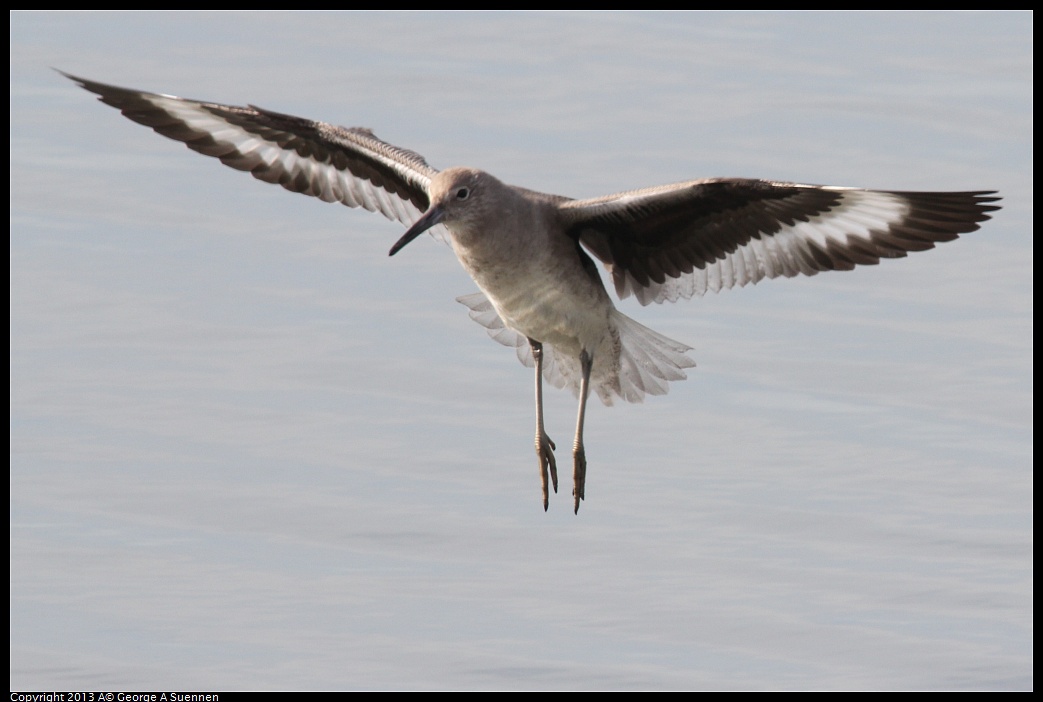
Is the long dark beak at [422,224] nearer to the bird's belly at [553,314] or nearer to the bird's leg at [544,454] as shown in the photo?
the bird's belly at [553,314]

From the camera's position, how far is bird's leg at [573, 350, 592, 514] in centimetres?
928

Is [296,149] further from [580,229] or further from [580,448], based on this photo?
[580,448]

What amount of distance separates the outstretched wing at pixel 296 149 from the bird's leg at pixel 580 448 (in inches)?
44.9

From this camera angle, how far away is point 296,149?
995 cm

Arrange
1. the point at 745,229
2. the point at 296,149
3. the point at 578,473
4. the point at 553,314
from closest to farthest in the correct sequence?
the point at 745,229 → the point at 553,314 → the point at 578,473 → the point at 296,149

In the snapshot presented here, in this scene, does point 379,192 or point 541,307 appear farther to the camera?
point 379,192

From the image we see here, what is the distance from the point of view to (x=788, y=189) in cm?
847

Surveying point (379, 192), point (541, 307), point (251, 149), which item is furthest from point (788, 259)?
point (251, 149)

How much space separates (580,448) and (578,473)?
0.12 meters

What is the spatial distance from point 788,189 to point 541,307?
129cm

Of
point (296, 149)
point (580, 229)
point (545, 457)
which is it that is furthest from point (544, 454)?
point (296, 149)

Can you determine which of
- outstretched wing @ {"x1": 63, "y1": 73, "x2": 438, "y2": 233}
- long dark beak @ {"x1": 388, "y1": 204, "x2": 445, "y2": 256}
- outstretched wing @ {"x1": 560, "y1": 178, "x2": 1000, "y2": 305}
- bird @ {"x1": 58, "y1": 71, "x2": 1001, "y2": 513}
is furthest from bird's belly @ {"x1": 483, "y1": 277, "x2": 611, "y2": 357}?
outstretched wing @ {"x1": 63, "y1": 73, "x2": 438, "y2": 233}

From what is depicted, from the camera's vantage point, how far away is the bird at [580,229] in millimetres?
8586

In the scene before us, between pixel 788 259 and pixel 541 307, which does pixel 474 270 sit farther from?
pixel 788 259
